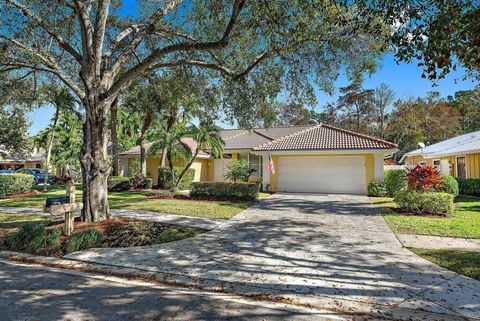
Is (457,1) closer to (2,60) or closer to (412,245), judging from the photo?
(412,245)

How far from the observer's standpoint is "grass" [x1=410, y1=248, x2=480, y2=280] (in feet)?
15.9

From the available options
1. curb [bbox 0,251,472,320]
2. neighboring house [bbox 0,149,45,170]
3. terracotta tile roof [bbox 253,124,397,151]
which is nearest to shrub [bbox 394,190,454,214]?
terracotta tile roof [bbox 253,124,397,151]

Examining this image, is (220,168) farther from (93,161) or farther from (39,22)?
(39,22)

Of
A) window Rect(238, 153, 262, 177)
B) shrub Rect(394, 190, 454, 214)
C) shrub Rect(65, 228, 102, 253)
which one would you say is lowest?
shrub Rect(65, 228, 102, 253)

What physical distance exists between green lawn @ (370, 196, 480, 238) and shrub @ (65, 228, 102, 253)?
8.01 meters

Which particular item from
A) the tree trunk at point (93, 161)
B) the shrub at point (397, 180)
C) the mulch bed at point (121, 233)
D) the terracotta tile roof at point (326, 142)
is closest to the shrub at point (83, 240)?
the mulch bed at point (121, 233)

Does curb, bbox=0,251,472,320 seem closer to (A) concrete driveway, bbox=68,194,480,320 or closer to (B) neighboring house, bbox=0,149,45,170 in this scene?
(A) concrete driveway, bbox=68,194,480,320

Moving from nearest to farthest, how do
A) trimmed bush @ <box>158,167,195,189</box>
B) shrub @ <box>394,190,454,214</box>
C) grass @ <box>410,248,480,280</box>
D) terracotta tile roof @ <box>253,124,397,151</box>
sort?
grass @ <box>410,248,480,280</box> → shrub @ <box>394,190,454,214</box> → terracotta tile roof @ <box>253,124,397,151</box> → trimmed bush @ <box>158,167,195,189</box>

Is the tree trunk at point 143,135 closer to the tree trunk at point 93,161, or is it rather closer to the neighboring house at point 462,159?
the tree trunk at point 93,161

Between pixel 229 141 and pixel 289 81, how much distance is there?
46.1 feet

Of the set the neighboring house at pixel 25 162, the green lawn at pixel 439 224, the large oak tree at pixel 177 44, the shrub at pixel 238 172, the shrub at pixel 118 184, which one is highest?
the large oak tree at pixel 177 44

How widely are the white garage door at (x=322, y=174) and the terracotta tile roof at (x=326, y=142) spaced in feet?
2.97

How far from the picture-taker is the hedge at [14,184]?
14.9 meters

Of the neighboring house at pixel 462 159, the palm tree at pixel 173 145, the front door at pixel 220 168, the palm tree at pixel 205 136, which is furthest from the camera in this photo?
the front door at pixel 220 168
